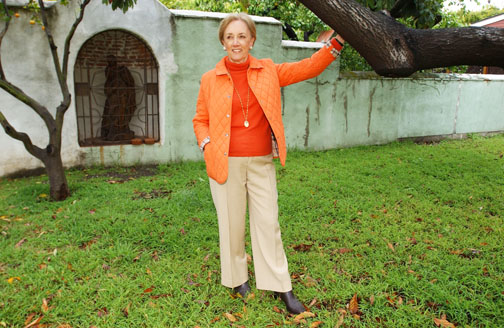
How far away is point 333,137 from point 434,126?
3329 mm

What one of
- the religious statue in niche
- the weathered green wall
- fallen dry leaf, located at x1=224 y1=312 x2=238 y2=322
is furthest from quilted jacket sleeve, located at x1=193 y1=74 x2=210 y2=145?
the religious statue in niche

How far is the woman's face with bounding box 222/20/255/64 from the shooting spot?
2.59 meters

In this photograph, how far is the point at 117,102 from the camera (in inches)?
302

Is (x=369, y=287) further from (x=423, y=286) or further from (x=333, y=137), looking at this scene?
(x=333, y=137)

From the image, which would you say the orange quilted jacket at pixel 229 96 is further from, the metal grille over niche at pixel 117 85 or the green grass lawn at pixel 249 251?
the metal grille over niche at pixel 117 85

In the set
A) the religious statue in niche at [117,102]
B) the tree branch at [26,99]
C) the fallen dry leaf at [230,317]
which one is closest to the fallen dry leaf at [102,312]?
the fallen dry leaf at [230,317]

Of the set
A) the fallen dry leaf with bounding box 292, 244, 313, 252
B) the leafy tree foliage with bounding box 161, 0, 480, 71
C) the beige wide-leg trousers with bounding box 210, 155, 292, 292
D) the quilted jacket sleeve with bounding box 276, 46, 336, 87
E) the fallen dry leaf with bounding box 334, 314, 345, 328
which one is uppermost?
the leafy tree foliage with bounding box 161, 0, 480, 71

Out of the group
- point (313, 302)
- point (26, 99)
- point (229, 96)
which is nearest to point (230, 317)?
point (313, 302)

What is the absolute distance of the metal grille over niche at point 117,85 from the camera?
24.6ft

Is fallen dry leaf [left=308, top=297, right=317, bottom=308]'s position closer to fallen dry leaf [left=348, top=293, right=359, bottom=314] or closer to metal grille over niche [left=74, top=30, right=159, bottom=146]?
fallen dry leaf [left=348, top=293, right=359, bottom=314]

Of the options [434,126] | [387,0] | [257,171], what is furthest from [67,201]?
[434,126]

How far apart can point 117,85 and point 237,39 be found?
5673 mm

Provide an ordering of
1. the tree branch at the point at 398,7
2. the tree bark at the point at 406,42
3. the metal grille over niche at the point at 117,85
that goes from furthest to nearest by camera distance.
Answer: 1. the metal grille over niche at the point at 117,85
2. the tree branch at the point at 398,7
3. the tree bark at the point at 406,42

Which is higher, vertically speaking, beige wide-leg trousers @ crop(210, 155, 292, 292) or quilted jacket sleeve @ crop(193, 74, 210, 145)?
quilted jacket sleeve @ crop(193, 74, 210, 145)
